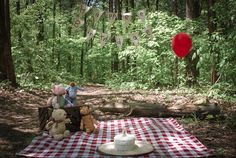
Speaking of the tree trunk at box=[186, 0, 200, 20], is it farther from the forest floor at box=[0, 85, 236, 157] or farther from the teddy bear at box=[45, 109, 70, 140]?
the teddy bear at box=[45, 109, 70, 140]

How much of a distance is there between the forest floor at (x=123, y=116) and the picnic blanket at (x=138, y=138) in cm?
26

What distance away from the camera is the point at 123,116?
795 cm

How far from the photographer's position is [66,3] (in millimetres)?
26953

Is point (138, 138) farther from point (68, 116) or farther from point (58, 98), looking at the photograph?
point (58, 98)

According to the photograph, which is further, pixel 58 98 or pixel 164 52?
pixel 164 52

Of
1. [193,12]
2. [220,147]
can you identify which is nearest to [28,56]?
[193,12]

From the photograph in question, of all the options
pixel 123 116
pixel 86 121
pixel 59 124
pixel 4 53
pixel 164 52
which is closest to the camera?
pixel 59 124

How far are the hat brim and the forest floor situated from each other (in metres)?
1.08

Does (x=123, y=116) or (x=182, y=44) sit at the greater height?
(x=182, y=44)

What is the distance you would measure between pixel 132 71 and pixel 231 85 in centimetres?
594

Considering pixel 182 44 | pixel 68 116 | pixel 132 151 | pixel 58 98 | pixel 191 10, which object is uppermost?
pixel 191 10

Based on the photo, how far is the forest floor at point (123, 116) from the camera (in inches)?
218

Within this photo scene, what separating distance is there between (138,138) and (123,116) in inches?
83.7

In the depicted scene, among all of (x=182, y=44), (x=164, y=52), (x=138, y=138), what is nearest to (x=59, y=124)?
(x=138, y=138)
